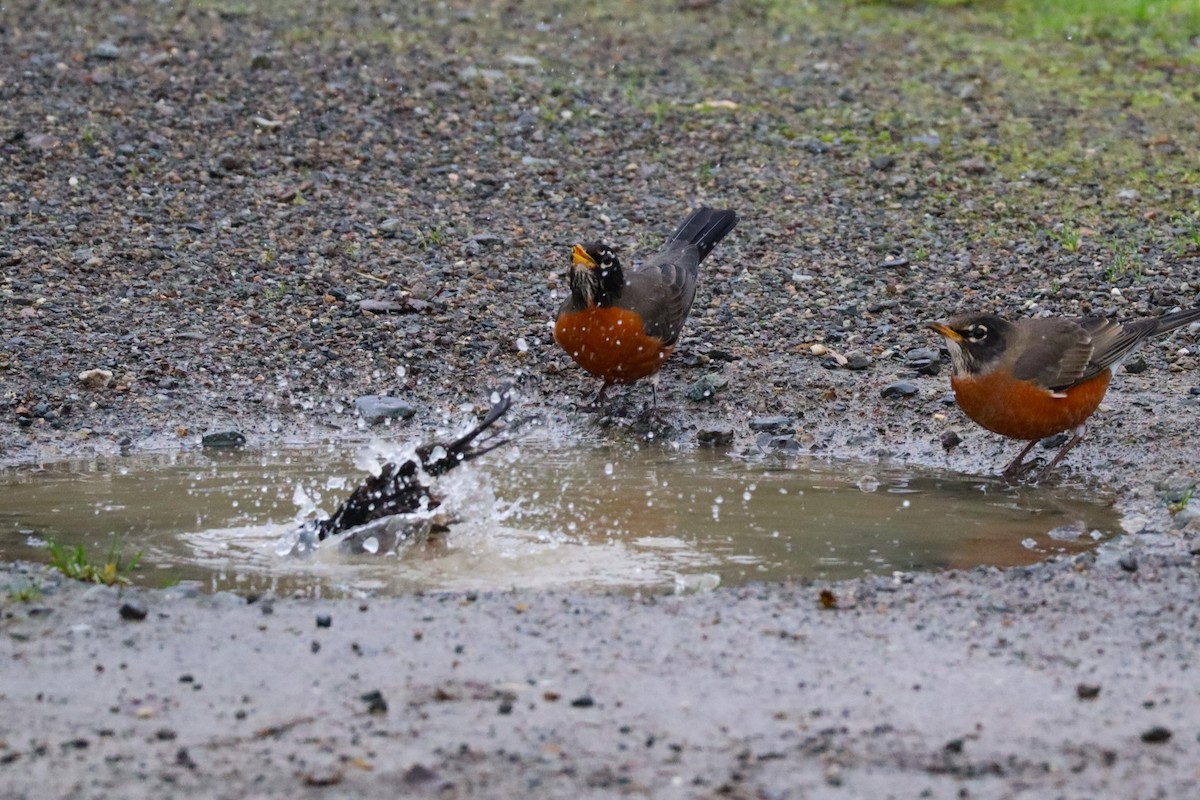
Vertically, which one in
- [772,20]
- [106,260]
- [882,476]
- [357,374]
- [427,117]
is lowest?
[882,476]

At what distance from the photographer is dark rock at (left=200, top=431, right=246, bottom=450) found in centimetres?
694

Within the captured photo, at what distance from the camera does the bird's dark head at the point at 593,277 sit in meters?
7.29

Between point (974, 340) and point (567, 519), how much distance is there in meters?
2.00

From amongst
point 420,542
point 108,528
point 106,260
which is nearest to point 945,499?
point 420,542

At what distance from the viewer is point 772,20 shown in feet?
45.4

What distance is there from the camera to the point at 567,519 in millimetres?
5945

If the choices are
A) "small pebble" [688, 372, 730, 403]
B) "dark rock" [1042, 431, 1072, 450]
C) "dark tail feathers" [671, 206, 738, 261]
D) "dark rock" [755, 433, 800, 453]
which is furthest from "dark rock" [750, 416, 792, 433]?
"dark tail feathers" [671, 206, 738, 261]

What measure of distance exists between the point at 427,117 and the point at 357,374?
3586 millimetres

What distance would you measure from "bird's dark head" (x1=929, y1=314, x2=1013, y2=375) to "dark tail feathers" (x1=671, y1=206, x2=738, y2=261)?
83.0 inches

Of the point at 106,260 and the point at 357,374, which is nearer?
the point at 357,374

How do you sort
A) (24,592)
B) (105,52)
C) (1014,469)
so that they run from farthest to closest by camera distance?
(105,52)
(1014,469)
(24,592)

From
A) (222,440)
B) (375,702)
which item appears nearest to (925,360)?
(222,440)

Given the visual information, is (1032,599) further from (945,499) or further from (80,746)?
(80,746)

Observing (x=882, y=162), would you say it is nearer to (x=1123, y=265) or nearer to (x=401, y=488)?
(x=1123, y=265)
